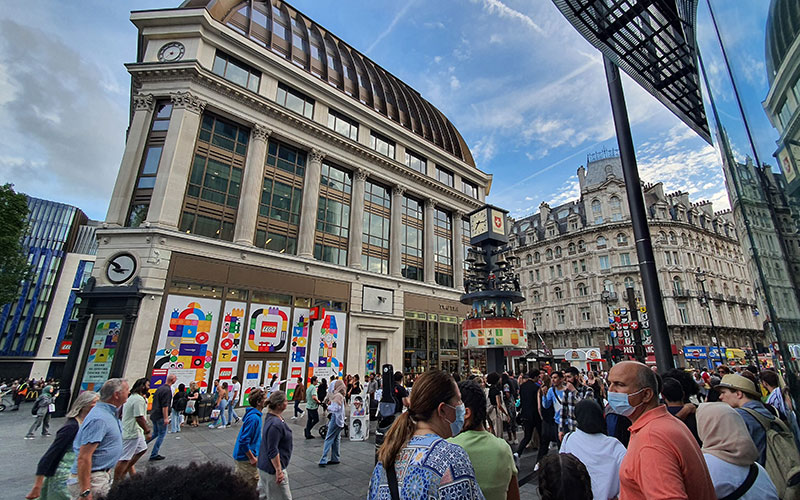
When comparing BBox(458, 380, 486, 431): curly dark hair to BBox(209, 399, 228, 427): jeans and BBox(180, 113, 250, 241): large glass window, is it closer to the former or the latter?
BBox(209, 399, 228, 427): jeans

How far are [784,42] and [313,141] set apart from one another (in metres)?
26.9

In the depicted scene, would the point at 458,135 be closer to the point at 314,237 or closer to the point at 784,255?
the point at 314,237

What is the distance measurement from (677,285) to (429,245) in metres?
37.2

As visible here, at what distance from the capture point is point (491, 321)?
1266 centimetres

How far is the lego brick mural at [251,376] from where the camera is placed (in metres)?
19.3

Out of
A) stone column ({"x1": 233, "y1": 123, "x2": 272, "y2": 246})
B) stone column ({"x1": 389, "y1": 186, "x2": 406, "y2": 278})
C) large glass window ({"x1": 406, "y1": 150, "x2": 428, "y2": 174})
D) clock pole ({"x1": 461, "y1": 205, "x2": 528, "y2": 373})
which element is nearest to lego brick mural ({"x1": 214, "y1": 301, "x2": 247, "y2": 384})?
stone column ({"x1": 233, "y1": 123, "x2": 272, "y2": 246})

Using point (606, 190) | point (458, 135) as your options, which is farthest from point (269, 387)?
point (606, 190)

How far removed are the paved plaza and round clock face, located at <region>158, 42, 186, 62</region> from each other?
2099 centimetres

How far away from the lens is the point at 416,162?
34.0 metres

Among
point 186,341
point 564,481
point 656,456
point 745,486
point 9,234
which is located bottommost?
point 745,486

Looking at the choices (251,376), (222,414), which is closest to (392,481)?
(222,414)

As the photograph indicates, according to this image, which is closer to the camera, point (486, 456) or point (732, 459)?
point (732, 459)

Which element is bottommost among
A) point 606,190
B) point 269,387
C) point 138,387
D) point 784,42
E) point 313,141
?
point 269,387

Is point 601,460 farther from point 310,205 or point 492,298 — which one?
point 310,205
